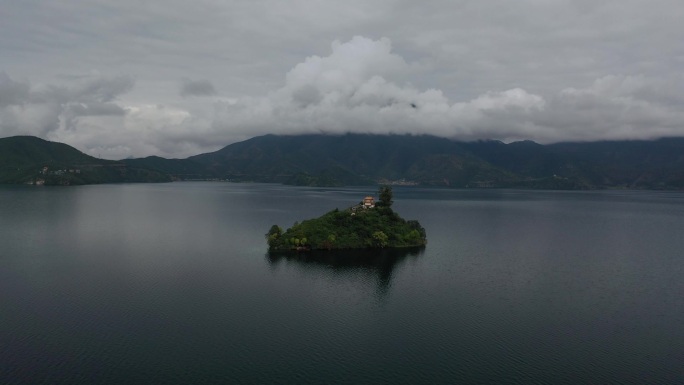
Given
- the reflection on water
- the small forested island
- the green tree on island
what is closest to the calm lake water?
the reflection on water

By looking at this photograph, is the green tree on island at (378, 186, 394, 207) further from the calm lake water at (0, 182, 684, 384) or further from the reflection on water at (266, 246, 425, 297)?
the calm lake water at (0, 182, 684, 384)

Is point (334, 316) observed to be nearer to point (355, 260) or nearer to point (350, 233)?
point (355, 260)

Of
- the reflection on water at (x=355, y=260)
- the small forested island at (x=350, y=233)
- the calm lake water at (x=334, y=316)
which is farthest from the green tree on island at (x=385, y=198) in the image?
the calm lake water at (x=334, y=316)

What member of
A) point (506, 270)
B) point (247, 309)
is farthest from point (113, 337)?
point (506, 270)

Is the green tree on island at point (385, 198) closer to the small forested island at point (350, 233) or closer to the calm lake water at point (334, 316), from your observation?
the small forested island at point (350, 233)

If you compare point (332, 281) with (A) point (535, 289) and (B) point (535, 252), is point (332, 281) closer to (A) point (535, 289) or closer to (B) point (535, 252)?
(A) point (535, 289)

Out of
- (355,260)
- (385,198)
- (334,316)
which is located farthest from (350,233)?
(334,316)
